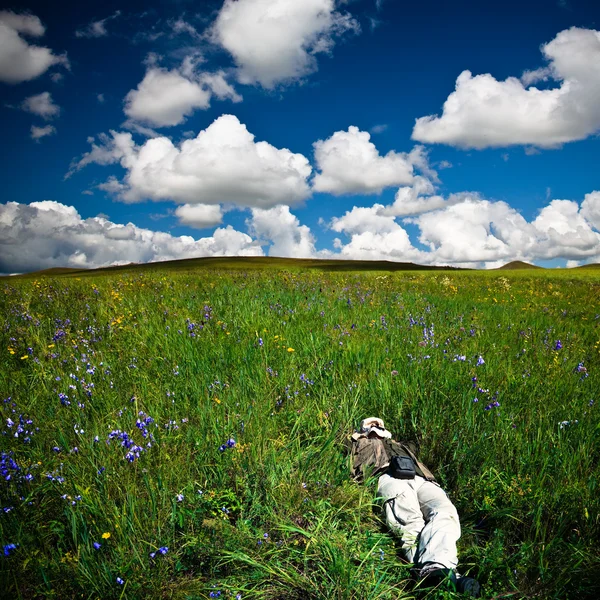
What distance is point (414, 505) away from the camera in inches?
103

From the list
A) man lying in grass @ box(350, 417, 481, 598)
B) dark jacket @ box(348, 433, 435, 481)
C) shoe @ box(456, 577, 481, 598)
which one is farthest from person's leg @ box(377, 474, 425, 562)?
shoe @ box(456, 577, 481, 598)

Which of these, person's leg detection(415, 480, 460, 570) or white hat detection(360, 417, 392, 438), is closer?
person's leg detection(415, 480, 460, 570)

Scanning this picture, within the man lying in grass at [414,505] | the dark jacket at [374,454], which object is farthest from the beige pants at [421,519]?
the dark jacket at [374,454]

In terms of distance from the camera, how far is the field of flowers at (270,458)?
2.09 meters

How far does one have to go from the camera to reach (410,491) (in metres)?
A: 2.71

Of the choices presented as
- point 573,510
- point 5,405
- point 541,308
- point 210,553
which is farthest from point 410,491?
point 541,308

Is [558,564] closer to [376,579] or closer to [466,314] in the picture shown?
[376,579]

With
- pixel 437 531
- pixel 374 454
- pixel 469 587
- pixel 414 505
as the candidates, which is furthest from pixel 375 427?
pixel 469 587

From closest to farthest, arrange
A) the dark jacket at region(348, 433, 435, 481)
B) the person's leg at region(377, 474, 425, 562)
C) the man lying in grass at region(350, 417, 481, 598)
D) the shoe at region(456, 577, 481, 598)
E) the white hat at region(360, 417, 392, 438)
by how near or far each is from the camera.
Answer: the shoe at region(456, 577, 481, 598)
the man lying in grass at region(350, 417, 481, 598)
the person's leg at region(377, 474, 425, 562)
the dark jacket at region(348, 433, 435, 481)
the white hat at region(360, 417, 392, 438)

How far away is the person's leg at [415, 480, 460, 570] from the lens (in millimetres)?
2242

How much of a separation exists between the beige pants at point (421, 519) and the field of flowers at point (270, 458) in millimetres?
114

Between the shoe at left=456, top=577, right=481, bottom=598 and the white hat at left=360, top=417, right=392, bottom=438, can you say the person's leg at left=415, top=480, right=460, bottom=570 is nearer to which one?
the shoe at left=456, top=577, right=481, bottom=598

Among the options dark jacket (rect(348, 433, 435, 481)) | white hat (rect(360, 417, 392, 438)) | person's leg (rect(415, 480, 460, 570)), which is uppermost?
white hat (rect(360, 417, 392, 438))

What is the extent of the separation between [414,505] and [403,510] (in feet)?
0.28
